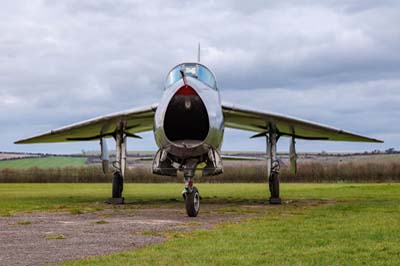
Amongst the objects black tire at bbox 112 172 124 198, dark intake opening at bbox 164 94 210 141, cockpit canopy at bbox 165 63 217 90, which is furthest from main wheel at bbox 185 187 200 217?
black tire at bbox 112 172 124 198

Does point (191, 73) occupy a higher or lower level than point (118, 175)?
higher

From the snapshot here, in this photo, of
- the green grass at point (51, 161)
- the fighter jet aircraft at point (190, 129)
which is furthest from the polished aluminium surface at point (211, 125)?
the green grass at point (51, 161)

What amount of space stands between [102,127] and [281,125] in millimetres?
5824

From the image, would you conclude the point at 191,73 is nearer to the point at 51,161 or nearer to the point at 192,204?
the point at 192,204

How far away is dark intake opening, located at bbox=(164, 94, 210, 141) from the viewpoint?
46.7ft

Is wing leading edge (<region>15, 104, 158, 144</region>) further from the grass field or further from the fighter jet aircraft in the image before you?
the grass field

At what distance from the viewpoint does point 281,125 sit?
21.0m

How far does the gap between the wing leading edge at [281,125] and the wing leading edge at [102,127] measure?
2560 millimetres

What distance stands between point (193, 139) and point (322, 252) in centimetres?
702

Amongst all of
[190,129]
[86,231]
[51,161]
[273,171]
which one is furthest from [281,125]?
[51,161]

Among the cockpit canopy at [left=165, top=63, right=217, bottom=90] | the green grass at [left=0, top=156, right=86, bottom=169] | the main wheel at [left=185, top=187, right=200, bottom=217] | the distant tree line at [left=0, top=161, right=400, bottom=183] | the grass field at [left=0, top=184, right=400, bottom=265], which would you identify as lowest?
the grass field at [left=0, top=184, right=400, bottom=265]

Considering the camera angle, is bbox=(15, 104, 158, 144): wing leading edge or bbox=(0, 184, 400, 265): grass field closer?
bbox=(0, 184, 400, 265): grass field

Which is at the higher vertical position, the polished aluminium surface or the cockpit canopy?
the cockpit canopy

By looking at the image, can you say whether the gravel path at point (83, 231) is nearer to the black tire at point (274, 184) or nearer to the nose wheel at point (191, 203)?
the nose wheel at point (191, 203)
